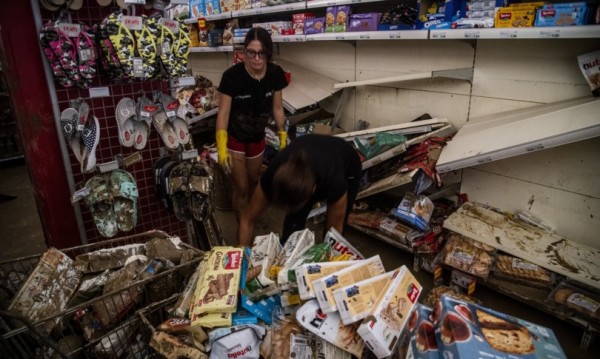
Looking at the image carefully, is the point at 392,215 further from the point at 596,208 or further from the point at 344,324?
the point at 344,324

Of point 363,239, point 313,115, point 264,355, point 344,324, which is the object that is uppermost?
point 313,115

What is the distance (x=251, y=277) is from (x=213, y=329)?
271 mm

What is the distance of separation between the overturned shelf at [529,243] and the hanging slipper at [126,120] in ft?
7.81

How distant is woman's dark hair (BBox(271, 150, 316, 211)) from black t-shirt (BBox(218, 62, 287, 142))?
1.40 meters

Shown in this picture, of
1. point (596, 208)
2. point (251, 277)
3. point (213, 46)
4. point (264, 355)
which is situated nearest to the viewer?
point (264, 355)

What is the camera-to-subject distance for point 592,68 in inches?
90.4

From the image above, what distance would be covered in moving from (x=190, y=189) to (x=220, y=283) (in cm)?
94

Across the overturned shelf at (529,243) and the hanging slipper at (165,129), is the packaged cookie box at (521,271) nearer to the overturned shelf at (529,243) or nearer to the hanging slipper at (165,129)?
the overturned shelf at (529,243)

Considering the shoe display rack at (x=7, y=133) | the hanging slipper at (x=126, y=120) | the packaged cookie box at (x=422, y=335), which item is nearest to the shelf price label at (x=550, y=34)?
the packaged cookie box at (x=422, y=335)

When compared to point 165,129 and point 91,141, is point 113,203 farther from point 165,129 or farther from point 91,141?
point 165,129

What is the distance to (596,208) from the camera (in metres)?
2.57

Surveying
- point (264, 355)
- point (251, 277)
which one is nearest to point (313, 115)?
point (251, 277)

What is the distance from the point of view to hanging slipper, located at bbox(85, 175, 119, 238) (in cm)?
220

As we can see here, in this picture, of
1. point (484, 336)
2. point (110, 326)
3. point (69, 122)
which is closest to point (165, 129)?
point (69, 122)
